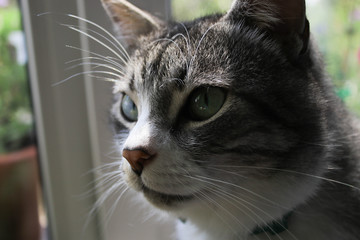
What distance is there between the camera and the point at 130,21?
3.43 feet

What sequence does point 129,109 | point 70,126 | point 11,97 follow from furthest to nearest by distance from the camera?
1. point 11,97
2. point 70,126
3. point 129,109

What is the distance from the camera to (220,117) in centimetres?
73

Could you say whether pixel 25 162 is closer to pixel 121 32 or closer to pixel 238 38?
pixel 121 32

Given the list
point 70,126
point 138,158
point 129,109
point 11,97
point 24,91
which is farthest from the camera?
point 11,97

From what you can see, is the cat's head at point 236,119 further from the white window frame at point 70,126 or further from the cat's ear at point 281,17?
the white window frame at point 70,126

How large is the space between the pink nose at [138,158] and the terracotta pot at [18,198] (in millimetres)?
944

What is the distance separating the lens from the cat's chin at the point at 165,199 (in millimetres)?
749

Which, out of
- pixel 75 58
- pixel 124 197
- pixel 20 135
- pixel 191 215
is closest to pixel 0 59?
pixel 20 135

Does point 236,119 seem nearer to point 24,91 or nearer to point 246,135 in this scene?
point 246,135

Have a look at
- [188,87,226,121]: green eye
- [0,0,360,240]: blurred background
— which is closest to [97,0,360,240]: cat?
[188,87,226,121]: green eye

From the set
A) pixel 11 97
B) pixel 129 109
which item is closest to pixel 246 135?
pixel 129 109

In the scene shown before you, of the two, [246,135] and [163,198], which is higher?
[246,135]

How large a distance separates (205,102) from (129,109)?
0.28 meters

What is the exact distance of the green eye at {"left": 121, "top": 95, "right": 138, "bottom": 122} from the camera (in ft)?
3.11
